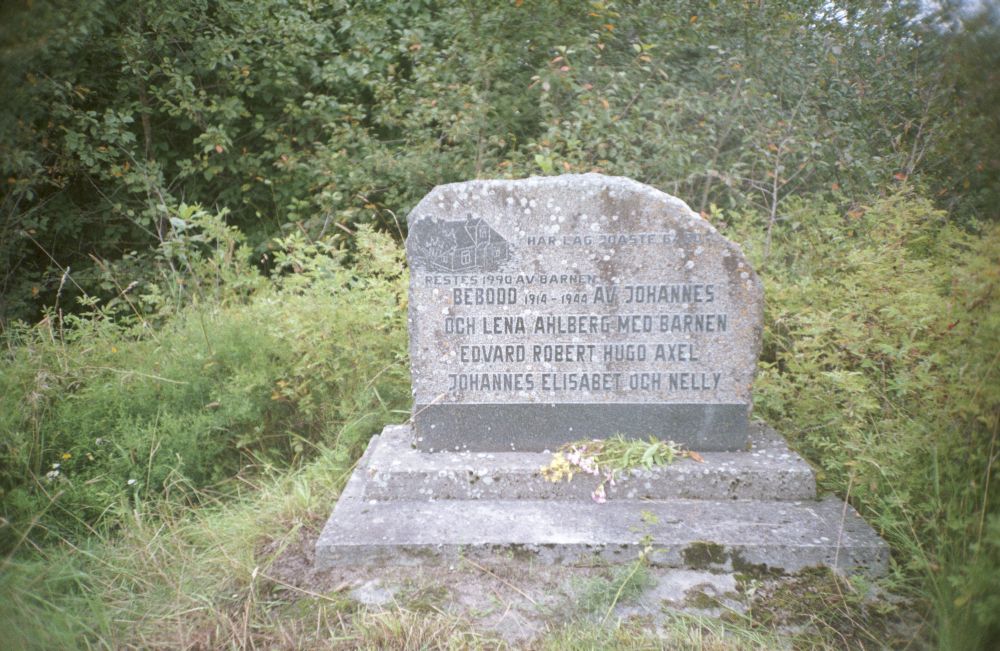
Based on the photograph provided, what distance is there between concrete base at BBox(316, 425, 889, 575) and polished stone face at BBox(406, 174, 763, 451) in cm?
21

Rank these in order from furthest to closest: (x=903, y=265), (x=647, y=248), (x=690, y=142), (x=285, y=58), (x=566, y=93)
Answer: (x=285, y=58), (x=566, y=93), (x=690, y=142), (x=903, y=265), (x=647, y=248)

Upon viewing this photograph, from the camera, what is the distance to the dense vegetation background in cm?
228

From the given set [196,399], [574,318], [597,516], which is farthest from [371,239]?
[597,516]

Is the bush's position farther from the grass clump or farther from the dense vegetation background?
the grass clump

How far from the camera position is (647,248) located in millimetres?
3219

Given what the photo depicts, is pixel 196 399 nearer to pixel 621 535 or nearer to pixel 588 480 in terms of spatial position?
pixel 588 480

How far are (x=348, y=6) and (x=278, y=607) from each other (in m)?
5.86

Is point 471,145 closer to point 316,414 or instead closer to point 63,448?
point 316,414

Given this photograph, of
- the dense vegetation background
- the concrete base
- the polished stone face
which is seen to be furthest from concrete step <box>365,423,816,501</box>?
the dense vegetation background

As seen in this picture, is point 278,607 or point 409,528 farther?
point 409,528

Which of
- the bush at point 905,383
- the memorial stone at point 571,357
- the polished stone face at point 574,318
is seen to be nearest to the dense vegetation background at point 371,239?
the bush at point 905,383

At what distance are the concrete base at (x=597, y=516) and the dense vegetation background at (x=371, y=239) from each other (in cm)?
27

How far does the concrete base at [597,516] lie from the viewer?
8.79 feet

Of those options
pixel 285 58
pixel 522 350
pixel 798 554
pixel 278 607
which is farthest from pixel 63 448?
pixel 285 58
